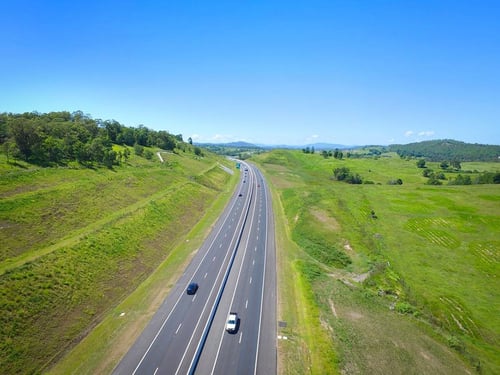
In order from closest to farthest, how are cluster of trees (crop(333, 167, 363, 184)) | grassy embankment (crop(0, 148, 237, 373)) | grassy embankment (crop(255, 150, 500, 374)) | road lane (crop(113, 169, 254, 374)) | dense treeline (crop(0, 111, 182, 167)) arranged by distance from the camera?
road lane (crop(113, 169, 254, 374))
grassy embankment (crop(0, 148, 237, 373))
grassy embankment (crop(255, 150, 500, 374))
dense treeline (crop(0, 111, 182, 167))
cluster of trees (crop(333, 167, 363, 184))

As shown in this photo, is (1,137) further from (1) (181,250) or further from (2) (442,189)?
(2) (442,189)

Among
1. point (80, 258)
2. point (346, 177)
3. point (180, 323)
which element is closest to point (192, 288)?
point (180, 323)

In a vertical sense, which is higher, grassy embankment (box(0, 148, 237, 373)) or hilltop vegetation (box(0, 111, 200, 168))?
hilltop vegetation (box(0, 111, 200, 168))

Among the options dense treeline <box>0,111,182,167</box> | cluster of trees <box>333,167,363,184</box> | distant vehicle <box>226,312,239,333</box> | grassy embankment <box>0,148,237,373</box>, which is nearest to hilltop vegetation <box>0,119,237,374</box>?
grassy embankment <box>0,148,237,373</box>

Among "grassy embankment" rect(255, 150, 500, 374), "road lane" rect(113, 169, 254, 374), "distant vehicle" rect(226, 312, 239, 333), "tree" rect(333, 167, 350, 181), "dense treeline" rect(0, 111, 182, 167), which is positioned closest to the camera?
"road lane" rect(113, 169, 254, 374)

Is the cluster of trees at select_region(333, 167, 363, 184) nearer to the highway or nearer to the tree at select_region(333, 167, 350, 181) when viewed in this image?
the tree at select_region(333, 167, 350, 181)

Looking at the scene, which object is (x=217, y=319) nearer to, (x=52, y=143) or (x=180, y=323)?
(x=180, y=323)

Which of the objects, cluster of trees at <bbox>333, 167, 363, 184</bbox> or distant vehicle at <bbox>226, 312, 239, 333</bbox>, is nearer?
distant vehicle at <bbox>226, 312, 239, 333</bbox>
